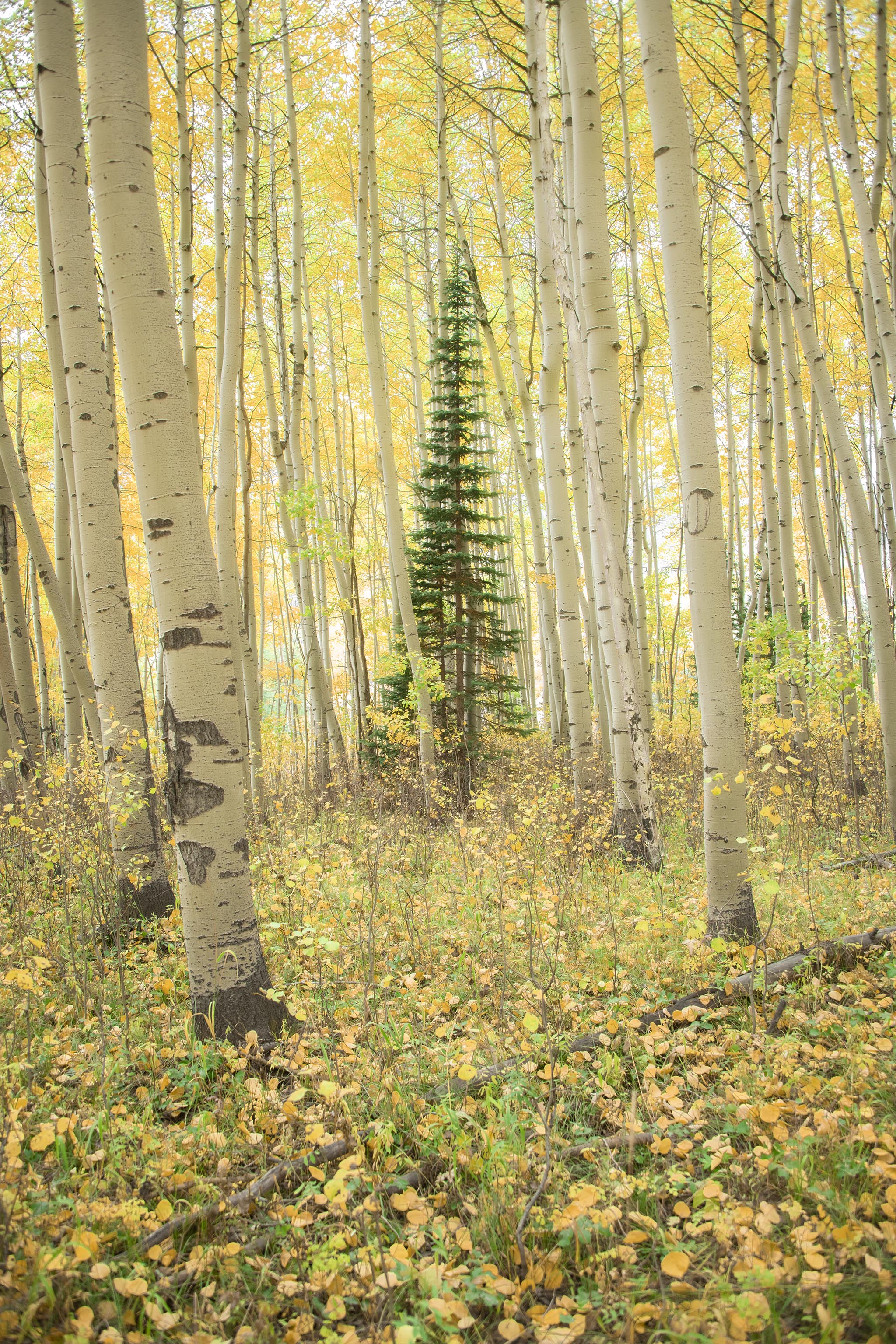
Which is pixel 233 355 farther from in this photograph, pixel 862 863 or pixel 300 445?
pixel 862 863

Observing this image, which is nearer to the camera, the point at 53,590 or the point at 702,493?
the point at 702,493

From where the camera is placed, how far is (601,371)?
4395mm

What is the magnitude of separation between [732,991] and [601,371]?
12.0 feet

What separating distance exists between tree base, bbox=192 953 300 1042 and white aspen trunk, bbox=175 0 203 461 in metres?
3.91

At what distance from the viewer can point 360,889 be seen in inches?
155

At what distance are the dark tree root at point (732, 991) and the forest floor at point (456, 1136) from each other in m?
0.03

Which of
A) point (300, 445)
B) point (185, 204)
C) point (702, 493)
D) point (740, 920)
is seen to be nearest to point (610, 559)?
point (702, 493)

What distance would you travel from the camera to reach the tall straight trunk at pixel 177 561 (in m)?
2.43

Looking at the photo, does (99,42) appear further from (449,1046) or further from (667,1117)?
(667,1117)

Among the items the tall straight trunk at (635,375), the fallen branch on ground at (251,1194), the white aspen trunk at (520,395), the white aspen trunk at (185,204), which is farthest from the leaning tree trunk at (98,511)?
the white aspen trunk at (520,395)

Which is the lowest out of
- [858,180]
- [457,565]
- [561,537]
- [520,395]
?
[561,537]

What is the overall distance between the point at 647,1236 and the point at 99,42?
4.18m

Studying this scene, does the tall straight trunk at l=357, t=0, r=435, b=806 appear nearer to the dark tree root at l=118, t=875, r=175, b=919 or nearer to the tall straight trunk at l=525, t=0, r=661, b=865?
the tall straight trunk at l=525, t=0, r=661, b=865

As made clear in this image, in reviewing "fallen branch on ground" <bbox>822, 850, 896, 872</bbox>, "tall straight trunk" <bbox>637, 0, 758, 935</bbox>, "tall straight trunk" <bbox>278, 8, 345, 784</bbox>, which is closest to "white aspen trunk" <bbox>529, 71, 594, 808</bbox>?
"fallen branch on ground" <bbox>822, 850, 896, 872</bbox>
